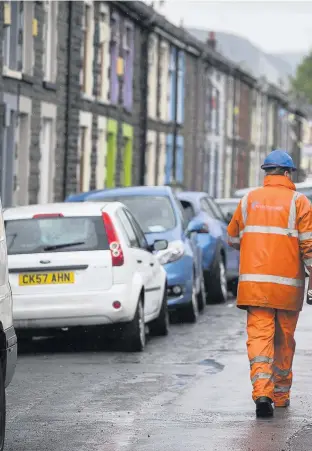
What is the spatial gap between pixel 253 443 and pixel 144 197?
10.6m

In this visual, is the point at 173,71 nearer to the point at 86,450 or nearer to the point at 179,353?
the point at 179,353

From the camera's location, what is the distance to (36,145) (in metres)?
28.6

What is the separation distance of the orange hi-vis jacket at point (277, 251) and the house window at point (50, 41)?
19681mm

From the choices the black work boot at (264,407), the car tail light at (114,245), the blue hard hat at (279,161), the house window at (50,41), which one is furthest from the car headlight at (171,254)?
the house window at (50,41)

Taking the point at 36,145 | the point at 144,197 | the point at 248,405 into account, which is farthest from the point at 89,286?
the point at 36,145

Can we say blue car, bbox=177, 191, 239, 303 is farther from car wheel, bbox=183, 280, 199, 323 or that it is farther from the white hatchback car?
the white hatchback car

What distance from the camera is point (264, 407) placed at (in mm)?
9508

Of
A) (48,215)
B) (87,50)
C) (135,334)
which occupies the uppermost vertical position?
(87,50)

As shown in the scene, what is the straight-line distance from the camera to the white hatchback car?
1372cm

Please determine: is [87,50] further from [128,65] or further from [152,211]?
[152,211]

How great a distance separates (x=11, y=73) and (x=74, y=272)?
1327 cm

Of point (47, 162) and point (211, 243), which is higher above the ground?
point (47, 162)

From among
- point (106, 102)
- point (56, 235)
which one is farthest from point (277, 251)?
point (106, 102)

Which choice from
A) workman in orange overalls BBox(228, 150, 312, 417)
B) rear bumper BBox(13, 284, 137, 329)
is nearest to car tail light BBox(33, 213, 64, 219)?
rear bumper BBox(13, 284, 137, 329)
